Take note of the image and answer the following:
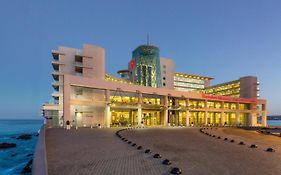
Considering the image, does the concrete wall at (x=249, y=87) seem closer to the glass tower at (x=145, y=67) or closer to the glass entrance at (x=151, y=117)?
the glass tower at (x=145, y=67)

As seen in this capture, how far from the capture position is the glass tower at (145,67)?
72375mm

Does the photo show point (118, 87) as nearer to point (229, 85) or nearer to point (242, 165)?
point (242, 165)

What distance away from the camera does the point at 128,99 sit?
1789 inches

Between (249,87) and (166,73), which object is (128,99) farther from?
(249,87)

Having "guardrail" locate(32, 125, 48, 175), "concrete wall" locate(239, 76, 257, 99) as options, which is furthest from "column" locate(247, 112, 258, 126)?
"guardrail" locate(32, 125, 48, 175)

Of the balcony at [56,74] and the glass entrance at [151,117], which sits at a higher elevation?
the balcony at [56,74]

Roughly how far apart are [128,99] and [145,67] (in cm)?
2974

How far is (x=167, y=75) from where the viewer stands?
8544 centimetres

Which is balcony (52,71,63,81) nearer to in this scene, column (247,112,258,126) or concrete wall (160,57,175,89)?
concrete wall (160,57,175,89)

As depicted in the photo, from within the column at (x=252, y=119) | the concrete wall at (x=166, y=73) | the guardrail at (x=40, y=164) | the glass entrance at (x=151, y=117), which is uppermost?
the concrete wall at (x=166, y=73)

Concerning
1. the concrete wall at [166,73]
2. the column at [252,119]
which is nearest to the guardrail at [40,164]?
the column at [252,119]

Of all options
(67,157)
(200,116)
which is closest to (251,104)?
(200,116)

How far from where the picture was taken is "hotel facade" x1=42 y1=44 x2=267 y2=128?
3716cm

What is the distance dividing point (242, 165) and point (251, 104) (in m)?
66.5
